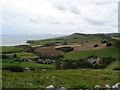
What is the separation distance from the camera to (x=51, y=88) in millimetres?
10797

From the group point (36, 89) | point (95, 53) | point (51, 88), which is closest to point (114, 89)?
point (51, 88)

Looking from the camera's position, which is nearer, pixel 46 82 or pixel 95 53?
pixel 46 82

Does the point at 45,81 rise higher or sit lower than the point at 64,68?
higher

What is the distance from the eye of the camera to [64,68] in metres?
46.3

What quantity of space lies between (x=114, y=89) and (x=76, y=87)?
2909 mm

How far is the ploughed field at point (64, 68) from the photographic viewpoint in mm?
12914

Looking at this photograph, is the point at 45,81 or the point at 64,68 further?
the point at 64,68

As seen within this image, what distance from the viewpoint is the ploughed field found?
12914 millimetres

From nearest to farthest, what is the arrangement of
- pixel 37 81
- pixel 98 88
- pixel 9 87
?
1. pixel 9 87
2. pixel 98 88
3. pixel 37 81

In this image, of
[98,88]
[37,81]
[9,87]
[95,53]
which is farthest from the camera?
A: [95,53]

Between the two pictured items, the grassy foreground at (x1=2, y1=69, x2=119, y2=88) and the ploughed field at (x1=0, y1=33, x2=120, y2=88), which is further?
the ploughed field at (x1=0, y1=33, x2=120, y2=88)

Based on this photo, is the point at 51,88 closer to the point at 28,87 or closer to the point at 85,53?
the point at 28,87

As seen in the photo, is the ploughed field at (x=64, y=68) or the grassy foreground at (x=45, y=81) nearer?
the grassy foreground at (x=45, y=81)

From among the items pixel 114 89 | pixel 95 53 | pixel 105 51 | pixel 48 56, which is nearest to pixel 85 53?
pixel 95 53
